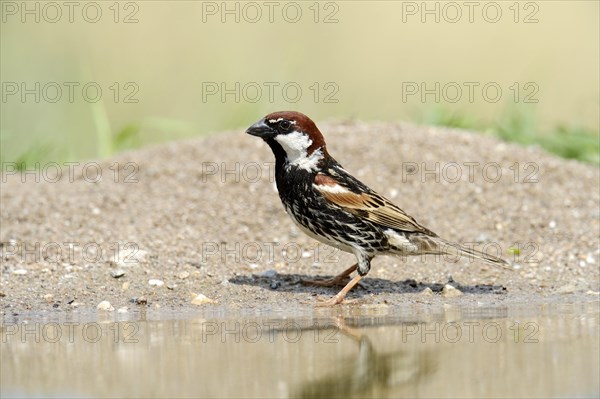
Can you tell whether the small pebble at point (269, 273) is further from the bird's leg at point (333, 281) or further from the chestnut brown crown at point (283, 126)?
the chestnut brown crown at point (283, 126)

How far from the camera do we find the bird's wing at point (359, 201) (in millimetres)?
6863

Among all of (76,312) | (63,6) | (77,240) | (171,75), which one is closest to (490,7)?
(171,75)

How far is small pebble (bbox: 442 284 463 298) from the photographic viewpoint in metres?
6.80

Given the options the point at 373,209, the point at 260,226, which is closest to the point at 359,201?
the point at 373,209

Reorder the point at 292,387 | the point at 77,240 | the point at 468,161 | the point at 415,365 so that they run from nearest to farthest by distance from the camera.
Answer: the point at 292,387 < the point at 415,365 < the point at 77,240 < the point at 468,161

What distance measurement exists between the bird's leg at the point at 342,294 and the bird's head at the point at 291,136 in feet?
2.59

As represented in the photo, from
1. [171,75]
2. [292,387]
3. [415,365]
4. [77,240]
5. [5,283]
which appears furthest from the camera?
[171,75]

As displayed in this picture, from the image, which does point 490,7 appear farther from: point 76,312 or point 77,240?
point 76,312

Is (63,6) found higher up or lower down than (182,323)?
higher up

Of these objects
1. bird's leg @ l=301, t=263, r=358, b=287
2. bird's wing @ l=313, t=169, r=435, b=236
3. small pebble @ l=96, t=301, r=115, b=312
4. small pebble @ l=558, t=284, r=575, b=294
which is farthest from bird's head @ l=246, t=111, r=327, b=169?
small pebble @ l=558, t=284, r=575, b=294

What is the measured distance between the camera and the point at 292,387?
4055 mm

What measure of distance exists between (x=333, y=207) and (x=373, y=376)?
104 inches

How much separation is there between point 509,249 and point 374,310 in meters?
1.84

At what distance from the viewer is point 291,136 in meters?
6.99
